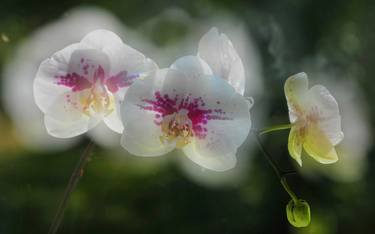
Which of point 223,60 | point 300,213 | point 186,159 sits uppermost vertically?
point 223,60

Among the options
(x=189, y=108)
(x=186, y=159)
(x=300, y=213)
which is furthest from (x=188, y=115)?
(x=186, y=159)

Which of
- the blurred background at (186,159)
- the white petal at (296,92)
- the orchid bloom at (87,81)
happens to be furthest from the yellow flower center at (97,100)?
the blurred background at (186,159)

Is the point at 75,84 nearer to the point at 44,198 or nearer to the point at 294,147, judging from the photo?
the point at 294,147

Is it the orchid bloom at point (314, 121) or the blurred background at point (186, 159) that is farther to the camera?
the blurred background at point (186, 159)

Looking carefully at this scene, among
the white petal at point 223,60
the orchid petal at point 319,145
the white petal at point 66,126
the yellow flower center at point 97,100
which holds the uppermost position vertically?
the white petal at point 223,60

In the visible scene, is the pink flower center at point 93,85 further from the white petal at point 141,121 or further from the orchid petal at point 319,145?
the orchid petal at point 319,145

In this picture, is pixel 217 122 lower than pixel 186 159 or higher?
higher

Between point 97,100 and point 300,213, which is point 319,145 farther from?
point 97,100

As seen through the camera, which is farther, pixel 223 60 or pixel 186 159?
pixel 186 159

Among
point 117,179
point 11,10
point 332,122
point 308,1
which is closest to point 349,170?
point 308,1
